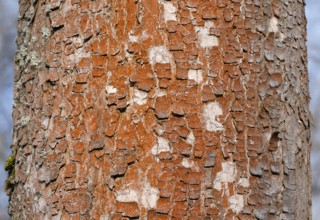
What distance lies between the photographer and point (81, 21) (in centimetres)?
206

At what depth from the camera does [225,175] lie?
1.95 meters

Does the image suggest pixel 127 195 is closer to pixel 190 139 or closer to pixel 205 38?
pixel 190 139

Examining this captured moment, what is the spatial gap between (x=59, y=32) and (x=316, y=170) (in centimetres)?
866

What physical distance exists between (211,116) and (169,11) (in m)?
0.27

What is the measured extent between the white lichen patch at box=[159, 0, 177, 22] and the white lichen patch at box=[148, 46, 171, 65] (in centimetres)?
7

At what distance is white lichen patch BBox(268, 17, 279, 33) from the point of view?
6.91 ft

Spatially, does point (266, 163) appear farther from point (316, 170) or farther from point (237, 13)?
point (316, 170)

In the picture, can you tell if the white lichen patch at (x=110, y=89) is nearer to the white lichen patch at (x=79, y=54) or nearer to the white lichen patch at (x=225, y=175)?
the white lichen patch at (x=79, y=54)

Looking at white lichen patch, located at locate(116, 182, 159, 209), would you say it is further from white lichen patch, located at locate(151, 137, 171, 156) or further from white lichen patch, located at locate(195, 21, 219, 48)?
white lichen patch, located at locate(195, 21, 219, 48)

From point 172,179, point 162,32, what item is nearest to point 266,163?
point 172,179

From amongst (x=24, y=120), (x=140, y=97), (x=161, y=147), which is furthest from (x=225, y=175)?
(x=24, y=120)

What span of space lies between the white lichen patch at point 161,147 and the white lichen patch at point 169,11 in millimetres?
288

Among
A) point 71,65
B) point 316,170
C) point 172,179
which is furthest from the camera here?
point 316,170

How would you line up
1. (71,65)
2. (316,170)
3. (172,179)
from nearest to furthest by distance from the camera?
A: (172,179), (71,65), (316,170)
